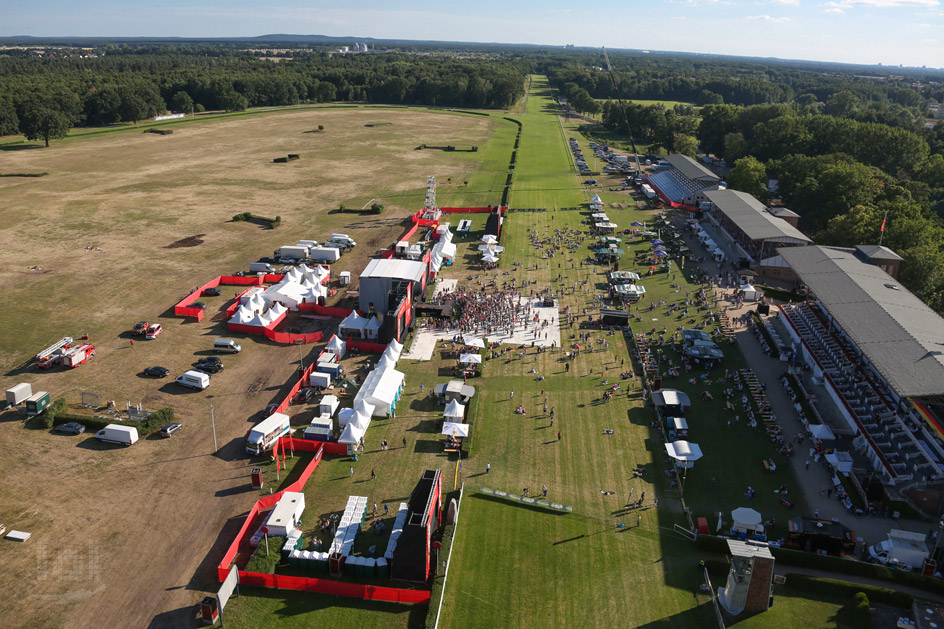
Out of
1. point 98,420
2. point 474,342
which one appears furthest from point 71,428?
point 474,342

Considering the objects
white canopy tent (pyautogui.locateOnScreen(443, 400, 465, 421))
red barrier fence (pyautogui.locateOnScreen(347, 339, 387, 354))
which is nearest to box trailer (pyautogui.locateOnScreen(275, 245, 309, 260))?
red barrier fence (pyautogui.locateOnScreen(347, 339, 387, 354))

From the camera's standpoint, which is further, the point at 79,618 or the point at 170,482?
the point at 170,482

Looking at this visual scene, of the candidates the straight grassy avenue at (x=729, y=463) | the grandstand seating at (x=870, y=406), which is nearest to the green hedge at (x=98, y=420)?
the straight grassy avenue at (x=729, y=463)

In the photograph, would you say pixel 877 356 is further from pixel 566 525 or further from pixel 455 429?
pixel 455 429

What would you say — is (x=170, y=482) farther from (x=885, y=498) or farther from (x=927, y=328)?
(x=927, y=328)

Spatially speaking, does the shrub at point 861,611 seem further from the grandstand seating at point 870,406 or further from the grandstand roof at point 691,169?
the grandstand roof at point 691,169

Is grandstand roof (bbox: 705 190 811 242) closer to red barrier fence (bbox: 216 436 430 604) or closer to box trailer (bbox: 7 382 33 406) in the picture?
red barrier fence (bbox: 216 436 430 604)

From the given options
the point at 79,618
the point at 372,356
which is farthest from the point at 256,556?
the point at 372,356
